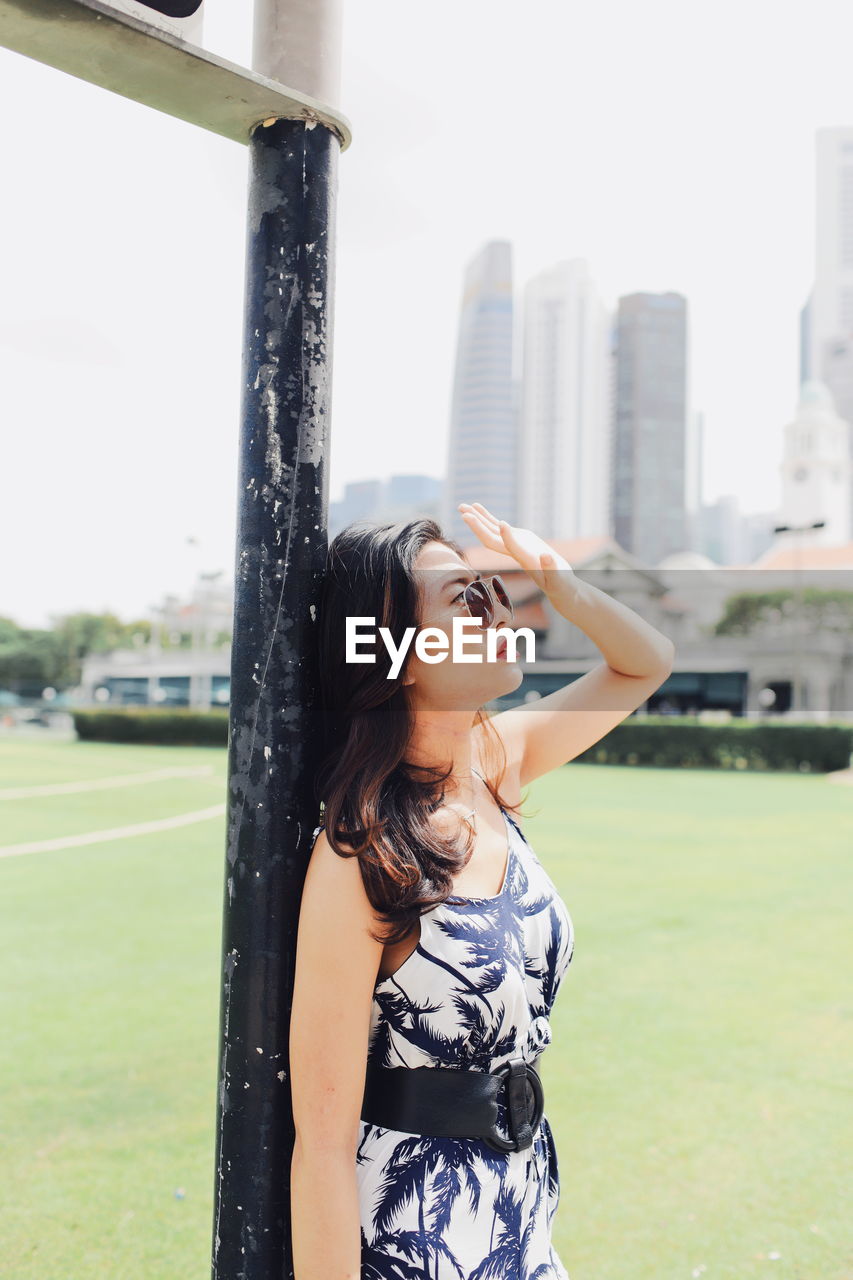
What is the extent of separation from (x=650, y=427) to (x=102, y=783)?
5267 inches

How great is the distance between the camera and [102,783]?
1964cm

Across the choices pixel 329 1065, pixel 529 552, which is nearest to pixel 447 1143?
pixel 329 1065

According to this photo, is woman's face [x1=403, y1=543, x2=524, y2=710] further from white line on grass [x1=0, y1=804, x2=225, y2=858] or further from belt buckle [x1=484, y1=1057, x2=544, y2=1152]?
white line on grass [x1=0, y1=804, x2=225, y2=858]

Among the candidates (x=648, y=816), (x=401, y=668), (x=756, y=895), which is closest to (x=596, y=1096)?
(x=401, y=668)

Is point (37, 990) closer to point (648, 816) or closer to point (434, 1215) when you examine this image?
point (434, 1215)

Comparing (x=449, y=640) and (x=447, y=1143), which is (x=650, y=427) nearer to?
(x=449, y=640)

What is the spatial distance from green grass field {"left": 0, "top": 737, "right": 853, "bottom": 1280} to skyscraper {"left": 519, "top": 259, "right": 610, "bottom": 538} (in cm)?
14048

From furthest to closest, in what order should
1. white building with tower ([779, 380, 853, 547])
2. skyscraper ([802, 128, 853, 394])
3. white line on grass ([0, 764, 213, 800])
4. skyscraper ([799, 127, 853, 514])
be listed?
1. skyscraper ([802, 128, 853, 394])
2. skyscraper ([799, 127, 853, 514])
3. white building with tower ([779, 380, 853, 547])
4. white line on grass ([0, 764, 213, 800])

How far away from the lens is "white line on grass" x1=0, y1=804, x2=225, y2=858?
11.3 meters

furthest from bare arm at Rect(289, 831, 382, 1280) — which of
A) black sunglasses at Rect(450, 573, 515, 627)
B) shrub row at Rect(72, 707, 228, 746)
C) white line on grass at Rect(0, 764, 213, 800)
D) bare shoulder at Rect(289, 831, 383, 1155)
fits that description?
shrub row at Rect(72, 707, 228, 746)

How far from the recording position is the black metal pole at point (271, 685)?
148 centimetres

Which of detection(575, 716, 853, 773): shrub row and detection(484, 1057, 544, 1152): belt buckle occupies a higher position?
detection(484, 1057, 544, 1152): belt buckle

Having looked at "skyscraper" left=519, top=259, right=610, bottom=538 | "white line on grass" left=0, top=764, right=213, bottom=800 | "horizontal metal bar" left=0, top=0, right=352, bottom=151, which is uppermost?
"skyscraper" left=519, top=259, right=610, bottom=538

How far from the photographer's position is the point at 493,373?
6235 inches
